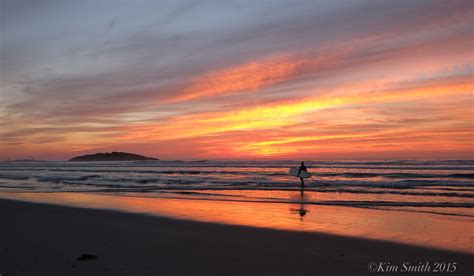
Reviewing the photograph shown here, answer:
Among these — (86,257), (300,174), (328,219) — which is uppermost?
(300,174)

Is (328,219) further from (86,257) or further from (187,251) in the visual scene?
(86,257)

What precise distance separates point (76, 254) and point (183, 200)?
11.1m

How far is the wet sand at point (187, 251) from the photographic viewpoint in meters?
6.89

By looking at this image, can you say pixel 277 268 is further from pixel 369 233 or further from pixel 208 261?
pixel 369 233

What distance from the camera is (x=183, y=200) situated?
1886cm

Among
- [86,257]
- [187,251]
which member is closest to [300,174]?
[187,251]

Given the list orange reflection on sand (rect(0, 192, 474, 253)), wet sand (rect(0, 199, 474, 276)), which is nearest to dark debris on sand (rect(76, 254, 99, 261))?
wet sand (rect(0, 199, 474, 276))

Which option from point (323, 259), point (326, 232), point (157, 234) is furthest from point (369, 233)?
point (157, 234)

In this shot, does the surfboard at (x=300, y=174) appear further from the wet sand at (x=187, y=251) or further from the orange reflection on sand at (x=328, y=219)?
the wet sand at (x=187, y=251)

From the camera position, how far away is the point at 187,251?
8273 millimetres

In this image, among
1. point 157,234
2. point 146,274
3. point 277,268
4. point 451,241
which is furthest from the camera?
point 157,234

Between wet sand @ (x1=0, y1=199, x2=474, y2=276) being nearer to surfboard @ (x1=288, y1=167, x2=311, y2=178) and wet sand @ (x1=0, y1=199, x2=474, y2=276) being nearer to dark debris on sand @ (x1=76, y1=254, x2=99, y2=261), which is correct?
dark debris on sand @ (x1=76, y1=254, x2=99, y2=261)

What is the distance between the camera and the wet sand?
6.89 metres

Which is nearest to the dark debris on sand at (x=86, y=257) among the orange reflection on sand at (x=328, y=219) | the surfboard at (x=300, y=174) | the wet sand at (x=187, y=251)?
the wet sand at (x=187, y=251)
